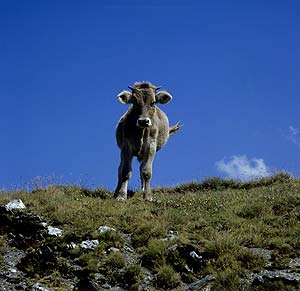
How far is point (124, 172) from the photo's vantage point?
1958 cm

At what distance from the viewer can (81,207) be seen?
1592 centimetres

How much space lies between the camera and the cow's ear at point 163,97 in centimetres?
2089

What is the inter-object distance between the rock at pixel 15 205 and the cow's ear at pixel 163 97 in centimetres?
713

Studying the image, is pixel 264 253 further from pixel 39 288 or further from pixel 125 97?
pixel 125 97

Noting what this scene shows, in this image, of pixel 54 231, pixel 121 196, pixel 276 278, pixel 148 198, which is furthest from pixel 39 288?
pixel 148 198

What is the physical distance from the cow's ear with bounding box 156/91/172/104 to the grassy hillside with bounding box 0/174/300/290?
404 cm

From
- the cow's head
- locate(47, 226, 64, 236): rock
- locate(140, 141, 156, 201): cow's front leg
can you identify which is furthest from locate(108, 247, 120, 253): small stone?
the cow's head

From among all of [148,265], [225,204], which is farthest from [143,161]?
[148,265]

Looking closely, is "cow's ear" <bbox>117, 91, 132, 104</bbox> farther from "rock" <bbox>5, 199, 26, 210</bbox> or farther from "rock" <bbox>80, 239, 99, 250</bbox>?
"rock" <bbox>80, 239, 99, 250</bbox>

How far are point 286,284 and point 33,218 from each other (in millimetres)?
6525

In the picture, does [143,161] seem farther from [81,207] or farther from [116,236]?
[116,236]

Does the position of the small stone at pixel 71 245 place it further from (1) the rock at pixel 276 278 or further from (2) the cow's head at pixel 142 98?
(2) the cow's head at pixel 142 98

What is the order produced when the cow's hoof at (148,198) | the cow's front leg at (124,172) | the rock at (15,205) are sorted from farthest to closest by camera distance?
the cow's front leg at (124,172) → the cow's hoof at (148,198) → the rock at (15,205)

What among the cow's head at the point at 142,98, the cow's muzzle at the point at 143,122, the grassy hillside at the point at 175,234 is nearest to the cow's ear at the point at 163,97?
the cow's head at the point at 142,98
